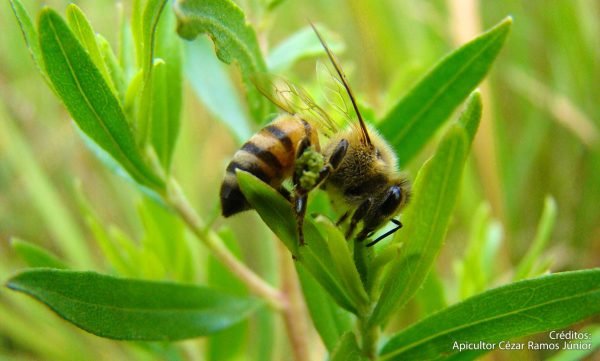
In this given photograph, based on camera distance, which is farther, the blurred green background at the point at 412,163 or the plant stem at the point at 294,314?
the blurred green background at the point at 412,163

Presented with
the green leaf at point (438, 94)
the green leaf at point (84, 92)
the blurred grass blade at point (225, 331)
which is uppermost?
the green leaf at point (438, 94)

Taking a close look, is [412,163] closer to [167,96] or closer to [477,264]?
[477,264]

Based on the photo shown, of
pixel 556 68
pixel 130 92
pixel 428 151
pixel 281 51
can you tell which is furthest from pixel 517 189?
pixel 130 92

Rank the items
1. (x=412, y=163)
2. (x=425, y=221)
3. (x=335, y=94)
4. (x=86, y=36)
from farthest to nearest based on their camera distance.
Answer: (x=412, y=163) → (x=335, y=94) → (x=86, y=36) → (x=425, y=221)

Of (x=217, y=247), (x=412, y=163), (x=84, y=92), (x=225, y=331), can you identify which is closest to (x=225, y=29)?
(x=84, y=92)

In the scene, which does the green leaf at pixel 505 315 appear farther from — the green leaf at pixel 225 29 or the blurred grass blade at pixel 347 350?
the green leaf at pixel 225 29

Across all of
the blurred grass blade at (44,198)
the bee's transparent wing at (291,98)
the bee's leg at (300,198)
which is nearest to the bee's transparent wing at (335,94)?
the bee's transparent wing at (291,98)

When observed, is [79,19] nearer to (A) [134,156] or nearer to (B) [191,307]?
(A) [134,156]
